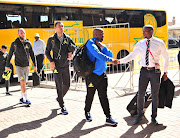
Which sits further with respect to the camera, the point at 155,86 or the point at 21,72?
the point at 21,72

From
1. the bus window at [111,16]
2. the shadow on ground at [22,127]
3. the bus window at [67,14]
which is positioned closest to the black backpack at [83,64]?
the shadow on ground at [22,127]

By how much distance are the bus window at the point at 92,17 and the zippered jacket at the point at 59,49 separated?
982cm

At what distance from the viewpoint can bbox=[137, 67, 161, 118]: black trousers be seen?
196 inches

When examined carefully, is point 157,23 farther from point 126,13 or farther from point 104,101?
point 104,101

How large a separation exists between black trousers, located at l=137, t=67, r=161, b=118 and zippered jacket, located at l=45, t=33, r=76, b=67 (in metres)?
1.88

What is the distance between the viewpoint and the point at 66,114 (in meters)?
6.17

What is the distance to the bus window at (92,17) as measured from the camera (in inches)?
628

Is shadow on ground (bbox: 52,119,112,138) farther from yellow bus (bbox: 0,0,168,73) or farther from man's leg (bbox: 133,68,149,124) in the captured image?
yellow bus (bbox: 0,0,168,73)

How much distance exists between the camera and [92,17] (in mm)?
16219

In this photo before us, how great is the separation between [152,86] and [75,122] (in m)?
1.66

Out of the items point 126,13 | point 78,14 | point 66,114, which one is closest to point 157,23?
point 126,13

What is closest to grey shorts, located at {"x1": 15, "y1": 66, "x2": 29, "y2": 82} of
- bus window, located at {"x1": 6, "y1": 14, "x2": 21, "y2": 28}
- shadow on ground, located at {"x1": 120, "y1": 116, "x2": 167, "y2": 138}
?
shadow on ground, located at {"x1": 120, "y1": 116, "x2": 167, "y2": 138}

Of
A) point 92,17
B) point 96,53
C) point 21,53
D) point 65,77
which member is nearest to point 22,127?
point 65,77

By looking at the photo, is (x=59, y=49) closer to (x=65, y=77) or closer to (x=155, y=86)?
(x=65, y=77)
